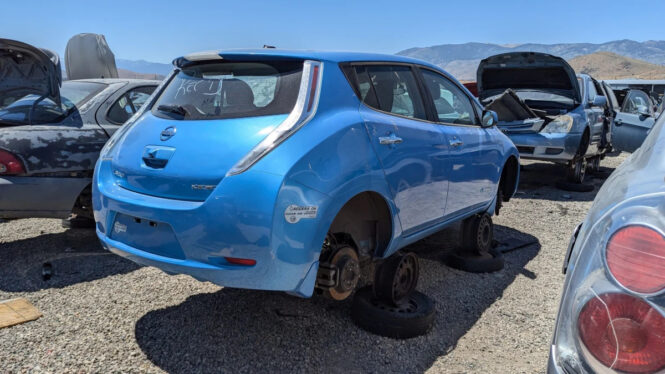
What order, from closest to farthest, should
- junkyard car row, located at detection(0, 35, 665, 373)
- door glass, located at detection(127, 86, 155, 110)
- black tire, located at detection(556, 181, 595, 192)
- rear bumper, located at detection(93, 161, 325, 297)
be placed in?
junkyard car row, located at detection(0, 35, 665, 373)
rear bumper, located at detection(93, 161, 325, 297)
door glass, located at detection(127, 86, 155, 110)
black tire, located at detection(556, 181, 595, 192)

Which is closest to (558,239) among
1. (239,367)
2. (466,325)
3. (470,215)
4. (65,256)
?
(470,215)

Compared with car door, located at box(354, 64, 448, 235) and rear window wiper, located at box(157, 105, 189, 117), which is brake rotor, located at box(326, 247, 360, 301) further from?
rear window wiper, located at box(157, 105, 189, 117)

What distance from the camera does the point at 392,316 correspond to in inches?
133

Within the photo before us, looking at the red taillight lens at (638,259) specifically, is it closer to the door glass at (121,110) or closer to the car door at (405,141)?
the car door at (405,141)

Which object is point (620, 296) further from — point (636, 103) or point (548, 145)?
point (636, 103)

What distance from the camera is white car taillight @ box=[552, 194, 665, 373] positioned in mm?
1277

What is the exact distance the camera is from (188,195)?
2795 millimetres

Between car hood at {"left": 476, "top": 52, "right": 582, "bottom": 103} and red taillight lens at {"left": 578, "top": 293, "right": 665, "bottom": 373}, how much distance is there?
8.16 m

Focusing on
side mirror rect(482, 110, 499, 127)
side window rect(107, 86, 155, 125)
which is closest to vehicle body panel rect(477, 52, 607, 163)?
side mirror rect(482, 110, 499, 127)

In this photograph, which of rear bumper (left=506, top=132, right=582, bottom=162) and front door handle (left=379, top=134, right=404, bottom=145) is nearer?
front door handle (left=379, top=134, right=404, bottom=145)

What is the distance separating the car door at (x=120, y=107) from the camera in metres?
5.02

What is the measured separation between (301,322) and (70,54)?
32.5 feet

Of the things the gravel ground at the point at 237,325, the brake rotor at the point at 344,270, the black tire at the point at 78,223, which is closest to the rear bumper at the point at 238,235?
the brake rotor at the point at 344,270

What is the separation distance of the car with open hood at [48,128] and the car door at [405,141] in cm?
282
